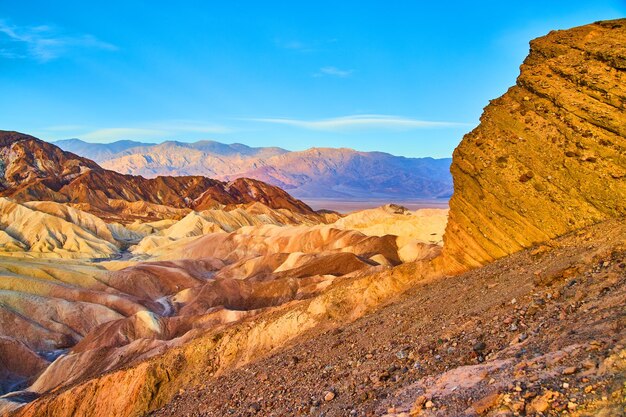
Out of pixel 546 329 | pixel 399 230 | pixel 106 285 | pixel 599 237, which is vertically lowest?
pixel 106 285

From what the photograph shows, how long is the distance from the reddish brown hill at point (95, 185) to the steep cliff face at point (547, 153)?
11334cm

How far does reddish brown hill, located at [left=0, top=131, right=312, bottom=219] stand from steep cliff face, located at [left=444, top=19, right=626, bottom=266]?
113341 millimetres

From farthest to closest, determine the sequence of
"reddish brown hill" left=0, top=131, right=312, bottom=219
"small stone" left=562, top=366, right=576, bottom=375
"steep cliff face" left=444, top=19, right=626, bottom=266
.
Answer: "reddish brown hill" left=0, top=131, right=312, bottom=219, "steep cliff face" left=444, top=19, right=626, bottom=266, "small stone" left=562, top=366, right=576, bottom=375

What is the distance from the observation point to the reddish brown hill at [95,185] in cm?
12394

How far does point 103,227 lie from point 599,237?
8440 cm

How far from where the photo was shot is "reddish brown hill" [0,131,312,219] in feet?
407

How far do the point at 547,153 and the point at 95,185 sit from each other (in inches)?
5138

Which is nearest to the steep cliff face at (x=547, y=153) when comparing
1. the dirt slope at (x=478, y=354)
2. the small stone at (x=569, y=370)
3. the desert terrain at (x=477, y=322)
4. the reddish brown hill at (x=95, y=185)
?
the desert terrain at (x=477, y=322)

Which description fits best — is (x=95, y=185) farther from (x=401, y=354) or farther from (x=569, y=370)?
(x=569, y=370)

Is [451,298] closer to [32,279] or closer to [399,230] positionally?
[32,279]

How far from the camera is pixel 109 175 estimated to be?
139875 millimetres

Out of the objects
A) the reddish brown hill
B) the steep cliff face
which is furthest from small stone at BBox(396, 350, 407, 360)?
the reddish brown hill

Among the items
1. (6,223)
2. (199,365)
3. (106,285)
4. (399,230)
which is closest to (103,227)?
(6,223)

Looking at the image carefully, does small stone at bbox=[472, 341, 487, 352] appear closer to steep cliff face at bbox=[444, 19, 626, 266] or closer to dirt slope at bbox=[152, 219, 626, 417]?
dirt slope at bbox=[152, 219, 626, 417]
